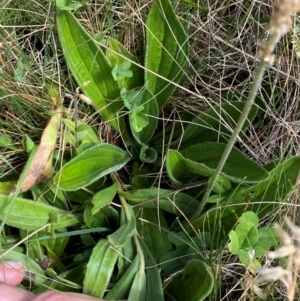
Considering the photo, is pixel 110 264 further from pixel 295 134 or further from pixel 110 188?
pixel 295 134

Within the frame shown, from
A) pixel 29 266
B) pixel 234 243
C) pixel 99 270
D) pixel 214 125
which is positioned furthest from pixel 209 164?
pixel 29 266

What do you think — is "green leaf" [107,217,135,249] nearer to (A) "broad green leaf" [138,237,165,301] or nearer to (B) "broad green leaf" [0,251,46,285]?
(A) "broad green leaf" [138,237,165,301]

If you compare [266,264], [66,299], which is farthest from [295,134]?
[66,299]

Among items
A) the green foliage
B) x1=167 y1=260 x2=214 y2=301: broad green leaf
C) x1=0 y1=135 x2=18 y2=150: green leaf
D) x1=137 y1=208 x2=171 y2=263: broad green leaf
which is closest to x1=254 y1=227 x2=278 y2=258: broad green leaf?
the green foliage

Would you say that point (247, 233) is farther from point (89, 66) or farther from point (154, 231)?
point (89, 66)

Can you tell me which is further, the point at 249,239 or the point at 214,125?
the point at 214,125

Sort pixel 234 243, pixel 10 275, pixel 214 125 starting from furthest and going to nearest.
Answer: pixel 214 125
pixel 10 275
pixel 234 243
